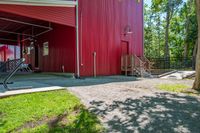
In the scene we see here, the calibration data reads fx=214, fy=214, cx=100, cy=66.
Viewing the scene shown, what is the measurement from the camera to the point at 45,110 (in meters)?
4.48

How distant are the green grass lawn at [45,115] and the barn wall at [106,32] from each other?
6457 millimetres

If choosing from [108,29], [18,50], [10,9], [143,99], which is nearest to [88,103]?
[143,99]

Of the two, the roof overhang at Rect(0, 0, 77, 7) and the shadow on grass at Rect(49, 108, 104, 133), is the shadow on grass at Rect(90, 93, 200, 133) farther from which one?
the roof overhang at Rect(0, 0, 77, 7)

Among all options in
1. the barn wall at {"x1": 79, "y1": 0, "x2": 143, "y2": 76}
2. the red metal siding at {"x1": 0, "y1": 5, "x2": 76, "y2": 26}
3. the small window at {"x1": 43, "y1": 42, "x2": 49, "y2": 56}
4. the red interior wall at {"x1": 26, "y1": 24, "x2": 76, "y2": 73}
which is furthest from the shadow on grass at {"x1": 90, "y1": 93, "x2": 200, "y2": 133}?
the small window at {"x1": 43, "y1": 42, "x2": 49, "y2": 56}

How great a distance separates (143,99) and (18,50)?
1941cm

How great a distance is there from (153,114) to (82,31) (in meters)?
8.21

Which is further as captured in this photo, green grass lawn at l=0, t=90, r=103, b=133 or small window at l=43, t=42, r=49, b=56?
small window at l=43, t=42, r=49, b=56

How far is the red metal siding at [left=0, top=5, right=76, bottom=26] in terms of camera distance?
29.3ft

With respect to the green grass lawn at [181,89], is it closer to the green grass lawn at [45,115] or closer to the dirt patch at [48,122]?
the green grass lawn at [45,115]

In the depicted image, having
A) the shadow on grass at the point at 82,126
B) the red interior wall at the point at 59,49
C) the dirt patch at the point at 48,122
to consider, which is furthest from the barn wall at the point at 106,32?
the shadow on grass at the point at 82,126

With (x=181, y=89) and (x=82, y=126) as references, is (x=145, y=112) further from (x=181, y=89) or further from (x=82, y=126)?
(x=181, y=89)

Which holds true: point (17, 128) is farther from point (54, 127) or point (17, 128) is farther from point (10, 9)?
point (10, 9)

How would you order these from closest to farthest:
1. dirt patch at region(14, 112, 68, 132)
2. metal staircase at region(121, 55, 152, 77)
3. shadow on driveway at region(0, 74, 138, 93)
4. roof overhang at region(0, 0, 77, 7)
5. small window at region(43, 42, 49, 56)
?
1. dirt patch at region(14, 112, 68, 132)
2. shadow on driveway at region(0, 74, 138, 93)
3. roof overhang at region(0, 0, 77, 7)
4. metal staircase at region(121, 55, 152, 77)
5. small window at region(43, 42, 49, 56)

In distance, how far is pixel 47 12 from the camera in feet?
32.5
